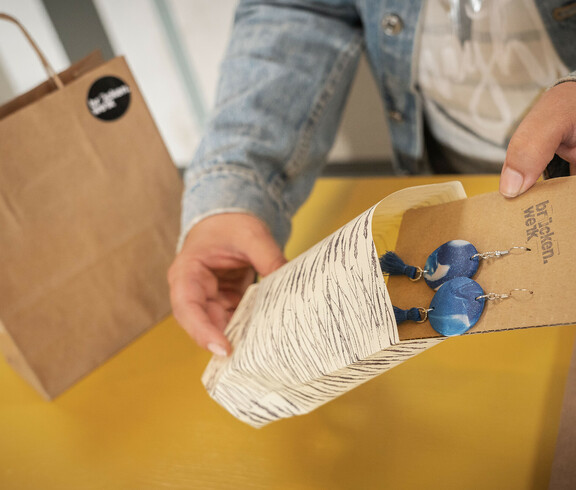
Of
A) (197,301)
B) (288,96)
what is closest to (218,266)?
(197,301)

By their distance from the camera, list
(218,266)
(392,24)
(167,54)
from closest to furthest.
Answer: (218,266) < (392,24) < (167,54)

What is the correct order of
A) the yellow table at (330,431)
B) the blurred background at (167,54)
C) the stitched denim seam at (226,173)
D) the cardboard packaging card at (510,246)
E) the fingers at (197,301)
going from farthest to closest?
the blurred background at (167,54) < the stitched denim seam at (226,173) < the fingers at (197,301) < the yellow table at (330,431) < the cardboard packaging card at (510,246)

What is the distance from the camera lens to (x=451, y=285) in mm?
357

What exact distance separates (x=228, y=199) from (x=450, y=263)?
325 millimetres

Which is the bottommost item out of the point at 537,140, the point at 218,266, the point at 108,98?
the point at 218,266

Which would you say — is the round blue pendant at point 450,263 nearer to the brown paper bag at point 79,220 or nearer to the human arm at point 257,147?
the human arm at point 257,147

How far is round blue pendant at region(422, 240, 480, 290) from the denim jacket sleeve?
294 millimetres

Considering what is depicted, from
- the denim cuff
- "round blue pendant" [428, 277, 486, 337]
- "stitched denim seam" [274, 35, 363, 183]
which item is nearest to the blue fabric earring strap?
"round blue pendant" [428, 277, 486, 337]

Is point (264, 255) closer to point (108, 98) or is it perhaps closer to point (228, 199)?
point (228, 199)

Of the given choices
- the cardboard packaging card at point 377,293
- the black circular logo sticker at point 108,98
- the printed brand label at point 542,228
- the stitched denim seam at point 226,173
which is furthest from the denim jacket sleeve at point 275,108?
the printed brand label at point 542,228

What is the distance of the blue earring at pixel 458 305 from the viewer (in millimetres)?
342

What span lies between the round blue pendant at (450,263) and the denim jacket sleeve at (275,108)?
29cm

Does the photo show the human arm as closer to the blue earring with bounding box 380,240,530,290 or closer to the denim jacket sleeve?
the denim jacket sleeve

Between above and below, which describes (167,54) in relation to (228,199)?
above
